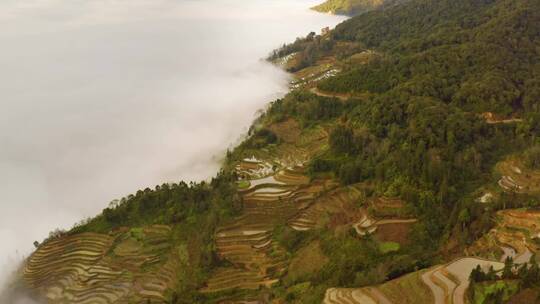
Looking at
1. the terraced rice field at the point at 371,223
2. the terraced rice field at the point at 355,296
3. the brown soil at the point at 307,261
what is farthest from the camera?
the terraced rice field at the point at 371,223

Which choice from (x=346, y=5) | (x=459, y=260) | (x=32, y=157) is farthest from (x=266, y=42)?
(x=459, y=260)

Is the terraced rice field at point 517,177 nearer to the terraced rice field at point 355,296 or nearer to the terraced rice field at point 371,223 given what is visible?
the terraced rice field at point 371,223

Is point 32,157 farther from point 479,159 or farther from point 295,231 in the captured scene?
point 479,159

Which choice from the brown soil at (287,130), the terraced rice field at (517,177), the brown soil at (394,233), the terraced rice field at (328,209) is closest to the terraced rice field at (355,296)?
the brown soil at (394,233)

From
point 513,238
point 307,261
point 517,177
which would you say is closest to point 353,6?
point 517,177

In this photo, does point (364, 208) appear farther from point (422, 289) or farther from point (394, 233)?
point (422, 289)

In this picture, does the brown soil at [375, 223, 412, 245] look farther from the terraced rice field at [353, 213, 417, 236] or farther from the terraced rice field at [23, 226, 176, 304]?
the terraced rice field at [23, 226, 176, 304]

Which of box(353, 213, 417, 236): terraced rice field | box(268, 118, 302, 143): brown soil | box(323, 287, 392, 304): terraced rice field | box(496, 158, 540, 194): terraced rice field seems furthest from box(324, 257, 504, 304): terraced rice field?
box(268, 118, 302, 143): brown soil
